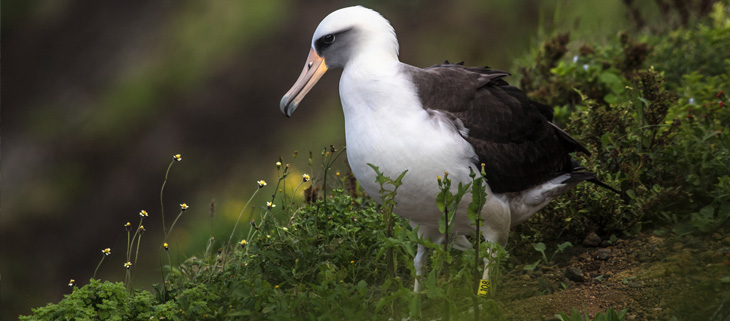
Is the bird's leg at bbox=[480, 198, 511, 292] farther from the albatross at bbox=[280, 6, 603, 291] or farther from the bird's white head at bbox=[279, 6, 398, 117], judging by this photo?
the bird's white head at bbox=[279, 6, 398, 117]

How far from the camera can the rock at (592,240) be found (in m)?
4.16

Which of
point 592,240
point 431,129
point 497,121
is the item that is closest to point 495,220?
point 497,121

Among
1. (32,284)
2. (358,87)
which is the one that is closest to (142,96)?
(32,284)

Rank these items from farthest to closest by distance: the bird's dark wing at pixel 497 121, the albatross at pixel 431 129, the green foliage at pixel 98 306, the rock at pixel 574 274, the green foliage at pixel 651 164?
the green foliage at pixel 651 164, the rock at pixel 574 274, the bird's dark wing at pixel 497 121, the albatross at pixel 431 129, the green foliage at pixel 98 306

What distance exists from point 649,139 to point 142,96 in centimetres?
599

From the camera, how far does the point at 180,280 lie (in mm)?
4461

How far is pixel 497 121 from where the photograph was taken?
3.66 metres

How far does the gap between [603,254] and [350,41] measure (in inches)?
62.1

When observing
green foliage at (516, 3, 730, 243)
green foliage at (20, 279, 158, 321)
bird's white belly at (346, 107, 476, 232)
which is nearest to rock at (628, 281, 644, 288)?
green foliage at (516, 3, 730, 243)

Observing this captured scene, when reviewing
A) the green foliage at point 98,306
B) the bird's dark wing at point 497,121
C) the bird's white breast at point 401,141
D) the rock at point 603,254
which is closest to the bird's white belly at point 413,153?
the bird's white breast at point 401,141

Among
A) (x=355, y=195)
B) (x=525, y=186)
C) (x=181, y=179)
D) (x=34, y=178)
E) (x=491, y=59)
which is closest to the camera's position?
(x=525, y=186)

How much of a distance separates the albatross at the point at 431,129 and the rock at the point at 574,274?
317 millimetres

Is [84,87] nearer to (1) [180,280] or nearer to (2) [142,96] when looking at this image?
(2) [142,96]

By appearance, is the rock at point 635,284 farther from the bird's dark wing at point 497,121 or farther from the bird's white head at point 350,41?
the bird's white head at point 350,41
